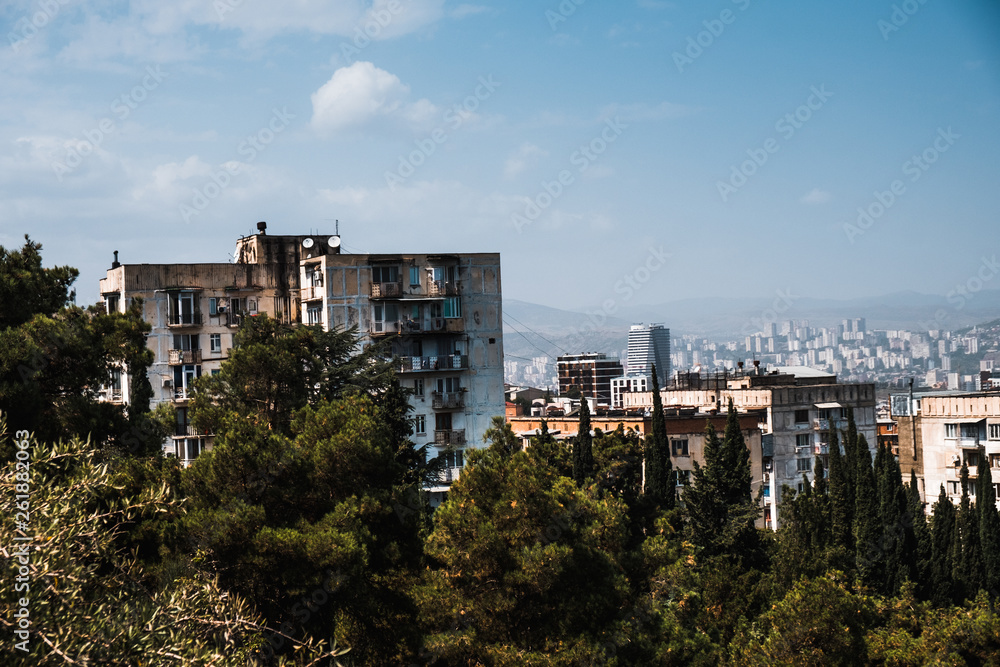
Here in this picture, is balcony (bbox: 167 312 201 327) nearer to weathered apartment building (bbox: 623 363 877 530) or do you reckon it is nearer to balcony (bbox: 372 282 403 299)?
balcony (bbox: 372 282 403 299)

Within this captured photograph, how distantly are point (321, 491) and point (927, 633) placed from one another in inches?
636

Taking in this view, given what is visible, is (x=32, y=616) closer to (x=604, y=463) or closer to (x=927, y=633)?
(x=927, y=633)

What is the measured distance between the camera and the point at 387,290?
144 ft

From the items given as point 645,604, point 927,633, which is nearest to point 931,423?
point 927,633

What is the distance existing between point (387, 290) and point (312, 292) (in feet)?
11.2

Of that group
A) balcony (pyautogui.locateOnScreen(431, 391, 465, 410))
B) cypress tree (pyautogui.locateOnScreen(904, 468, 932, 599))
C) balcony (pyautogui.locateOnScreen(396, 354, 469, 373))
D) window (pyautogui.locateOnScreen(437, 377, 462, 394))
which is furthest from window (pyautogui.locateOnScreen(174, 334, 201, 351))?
cypress tree (pyautogui.locateOnScreen(904, 468, 932, 599))

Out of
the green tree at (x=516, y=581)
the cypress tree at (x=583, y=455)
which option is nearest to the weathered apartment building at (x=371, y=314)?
the cypress tree at (x=583, y=455)

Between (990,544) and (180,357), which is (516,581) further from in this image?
(180,357)

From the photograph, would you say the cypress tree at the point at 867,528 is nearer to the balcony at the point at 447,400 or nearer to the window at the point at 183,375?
the balcony at the point at 447,400

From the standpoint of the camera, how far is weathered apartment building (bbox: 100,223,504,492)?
43.2 metres

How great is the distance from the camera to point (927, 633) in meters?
25.5

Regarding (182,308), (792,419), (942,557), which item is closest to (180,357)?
(182,308)

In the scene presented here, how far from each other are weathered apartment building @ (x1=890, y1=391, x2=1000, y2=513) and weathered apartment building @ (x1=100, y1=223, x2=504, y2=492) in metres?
24.5

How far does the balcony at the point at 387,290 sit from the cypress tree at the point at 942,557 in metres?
23.2
